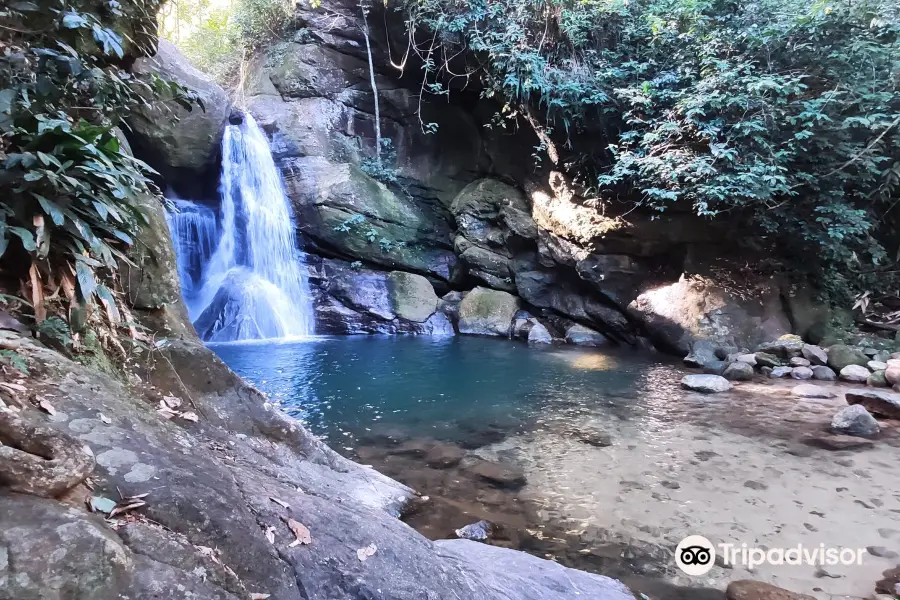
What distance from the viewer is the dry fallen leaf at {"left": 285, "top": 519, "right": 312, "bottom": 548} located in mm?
1941

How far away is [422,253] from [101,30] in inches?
472

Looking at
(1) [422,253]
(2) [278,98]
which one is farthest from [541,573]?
(2) [278,98]

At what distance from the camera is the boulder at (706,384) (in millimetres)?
7648

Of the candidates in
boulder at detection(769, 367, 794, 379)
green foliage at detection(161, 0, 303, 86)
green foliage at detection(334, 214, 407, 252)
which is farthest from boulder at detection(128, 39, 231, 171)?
boulder at detection(769, 367, 794, 379)

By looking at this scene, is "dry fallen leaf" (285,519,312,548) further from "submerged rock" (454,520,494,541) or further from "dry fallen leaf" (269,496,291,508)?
"submerged rock" (454,520,494,541)

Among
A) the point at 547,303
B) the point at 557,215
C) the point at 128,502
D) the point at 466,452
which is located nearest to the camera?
the point at 128,502

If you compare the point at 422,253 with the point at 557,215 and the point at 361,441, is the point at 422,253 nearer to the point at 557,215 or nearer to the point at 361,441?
the point at 557,215

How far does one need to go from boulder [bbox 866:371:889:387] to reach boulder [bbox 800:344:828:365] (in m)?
0.92

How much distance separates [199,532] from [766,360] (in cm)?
961

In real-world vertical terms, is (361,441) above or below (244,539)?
below

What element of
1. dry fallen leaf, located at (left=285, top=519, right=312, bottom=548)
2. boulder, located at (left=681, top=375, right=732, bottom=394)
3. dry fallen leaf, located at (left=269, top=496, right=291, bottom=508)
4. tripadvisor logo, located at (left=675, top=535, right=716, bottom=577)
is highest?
dry fallen leaf, located at (left=269, top=496, right=291, bottom=508)

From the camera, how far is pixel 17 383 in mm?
Answer: 1744

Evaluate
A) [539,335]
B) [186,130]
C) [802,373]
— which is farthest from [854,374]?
[186,130]

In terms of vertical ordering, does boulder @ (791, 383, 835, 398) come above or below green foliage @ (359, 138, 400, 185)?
below
